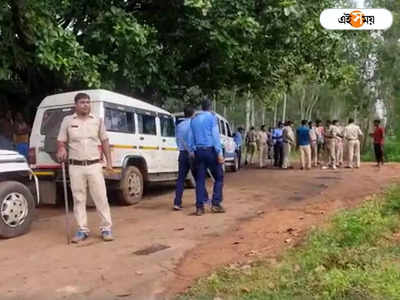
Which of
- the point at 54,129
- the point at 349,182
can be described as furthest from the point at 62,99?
the point at 349,182

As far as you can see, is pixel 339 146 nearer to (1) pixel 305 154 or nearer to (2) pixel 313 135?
(2) pixel 313 135

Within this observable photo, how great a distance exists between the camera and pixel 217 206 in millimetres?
9578

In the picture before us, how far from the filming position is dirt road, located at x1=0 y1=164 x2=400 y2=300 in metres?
5.64

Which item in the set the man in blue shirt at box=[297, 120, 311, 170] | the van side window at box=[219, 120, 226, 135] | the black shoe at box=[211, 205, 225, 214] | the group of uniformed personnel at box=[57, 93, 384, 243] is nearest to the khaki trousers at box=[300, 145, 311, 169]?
the man in blue shirt at box=[297, 120, 311, 170]

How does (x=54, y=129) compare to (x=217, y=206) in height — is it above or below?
above

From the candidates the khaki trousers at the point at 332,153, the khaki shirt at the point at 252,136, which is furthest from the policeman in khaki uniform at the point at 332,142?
the khaki shirt at the point at 252,136

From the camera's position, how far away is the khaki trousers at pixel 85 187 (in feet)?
24.9

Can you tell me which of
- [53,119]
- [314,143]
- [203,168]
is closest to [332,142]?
[314,143]

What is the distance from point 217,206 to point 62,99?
3.25 m

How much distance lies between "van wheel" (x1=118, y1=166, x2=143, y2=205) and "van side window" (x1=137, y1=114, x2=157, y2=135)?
82 centimetres

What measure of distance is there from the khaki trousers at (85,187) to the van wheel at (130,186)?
9.82ft

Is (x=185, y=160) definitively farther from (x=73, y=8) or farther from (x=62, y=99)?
(x=73, y=8)

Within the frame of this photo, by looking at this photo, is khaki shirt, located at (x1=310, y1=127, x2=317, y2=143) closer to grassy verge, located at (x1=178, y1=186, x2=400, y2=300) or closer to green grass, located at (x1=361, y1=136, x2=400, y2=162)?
green grass, located at (x1=361, y1=136, x2=400, y2=162)

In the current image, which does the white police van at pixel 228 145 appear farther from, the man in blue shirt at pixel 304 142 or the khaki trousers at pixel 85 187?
the khaki trousers at pixel 85 187
